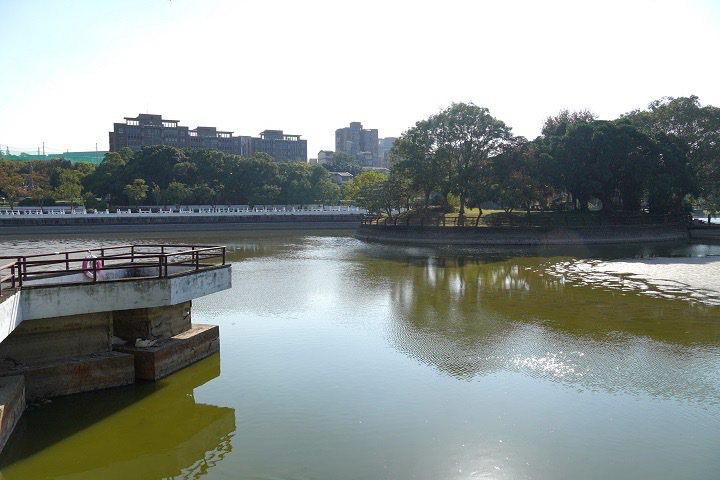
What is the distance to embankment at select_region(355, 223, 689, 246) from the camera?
46.7 m

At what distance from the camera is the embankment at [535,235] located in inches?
1838

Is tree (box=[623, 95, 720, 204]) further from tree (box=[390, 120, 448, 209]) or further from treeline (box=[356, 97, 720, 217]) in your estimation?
tree (box=[390, 120, 448, 209])

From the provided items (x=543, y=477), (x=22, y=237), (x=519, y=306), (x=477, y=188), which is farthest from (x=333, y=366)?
(x=22, y=237)

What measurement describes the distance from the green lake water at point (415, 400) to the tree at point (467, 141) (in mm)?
29662

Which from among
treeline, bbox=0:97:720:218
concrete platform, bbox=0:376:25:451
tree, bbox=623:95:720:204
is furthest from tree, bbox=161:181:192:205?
concrete platform, bbox=0:376:25:451

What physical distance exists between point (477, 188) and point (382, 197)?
37.2ft

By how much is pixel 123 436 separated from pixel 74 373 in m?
2.31

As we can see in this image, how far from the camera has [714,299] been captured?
21.5m

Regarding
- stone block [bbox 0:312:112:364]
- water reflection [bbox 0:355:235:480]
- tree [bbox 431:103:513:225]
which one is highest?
tree [bbox 431:103:513:225]

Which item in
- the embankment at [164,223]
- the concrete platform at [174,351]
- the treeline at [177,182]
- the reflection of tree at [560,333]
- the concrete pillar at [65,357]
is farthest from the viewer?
the treeline at [177,182]

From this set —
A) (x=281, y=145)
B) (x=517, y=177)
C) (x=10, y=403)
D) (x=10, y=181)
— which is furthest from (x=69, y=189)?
(x=281, y=145)

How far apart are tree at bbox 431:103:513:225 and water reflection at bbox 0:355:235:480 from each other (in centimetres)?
4168

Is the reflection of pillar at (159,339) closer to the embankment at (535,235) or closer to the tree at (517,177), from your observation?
the embankment at (535,235)

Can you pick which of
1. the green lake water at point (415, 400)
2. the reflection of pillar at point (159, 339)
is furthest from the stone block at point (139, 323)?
the green lake water at point (415, 400)
